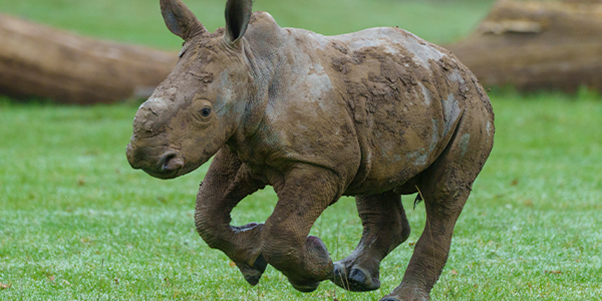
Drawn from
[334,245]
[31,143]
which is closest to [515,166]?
[334,245]

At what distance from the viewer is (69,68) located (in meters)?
14.5

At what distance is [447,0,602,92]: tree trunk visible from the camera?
49.1 feet

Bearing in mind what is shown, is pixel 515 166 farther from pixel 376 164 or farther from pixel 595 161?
pixel 376 164

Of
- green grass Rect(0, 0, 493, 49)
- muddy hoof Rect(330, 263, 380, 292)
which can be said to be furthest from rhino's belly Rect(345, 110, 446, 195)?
green grass Rect(0, 0, 493, 49)

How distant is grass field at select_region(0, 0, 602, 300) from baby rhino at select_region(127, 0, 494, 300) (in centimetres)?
83

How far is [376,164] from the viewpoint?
425cm

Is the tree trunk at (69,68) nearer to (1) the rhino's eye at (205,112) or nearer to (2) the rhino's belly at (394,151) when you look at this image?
(2) the rhino's belly at (394,151)

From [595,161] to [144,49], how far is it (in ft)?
32.0

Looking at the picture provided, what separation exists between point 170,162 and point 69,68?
11857 mm

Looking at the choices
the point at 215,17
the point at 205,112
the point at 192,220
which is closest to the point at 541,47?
the point at 192,220

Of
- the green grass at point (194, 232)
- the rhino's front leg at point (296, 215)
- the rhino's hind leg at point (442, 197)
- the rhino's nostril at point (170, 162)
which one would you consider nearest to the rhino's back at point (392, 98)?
the rhino's hind leg at point (442, 197)

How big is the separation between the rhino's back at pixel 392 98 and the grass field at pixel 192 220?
113cm

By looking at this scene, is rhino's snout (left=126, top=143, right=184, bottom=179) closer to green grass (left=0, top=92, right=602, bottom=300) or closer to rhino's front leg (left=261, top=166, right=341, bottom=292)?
rhino's front leg (left=261, top=166, right=341, bottom=292)

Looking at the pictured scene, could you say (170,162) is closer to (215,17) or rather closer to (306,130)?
(306,130)
